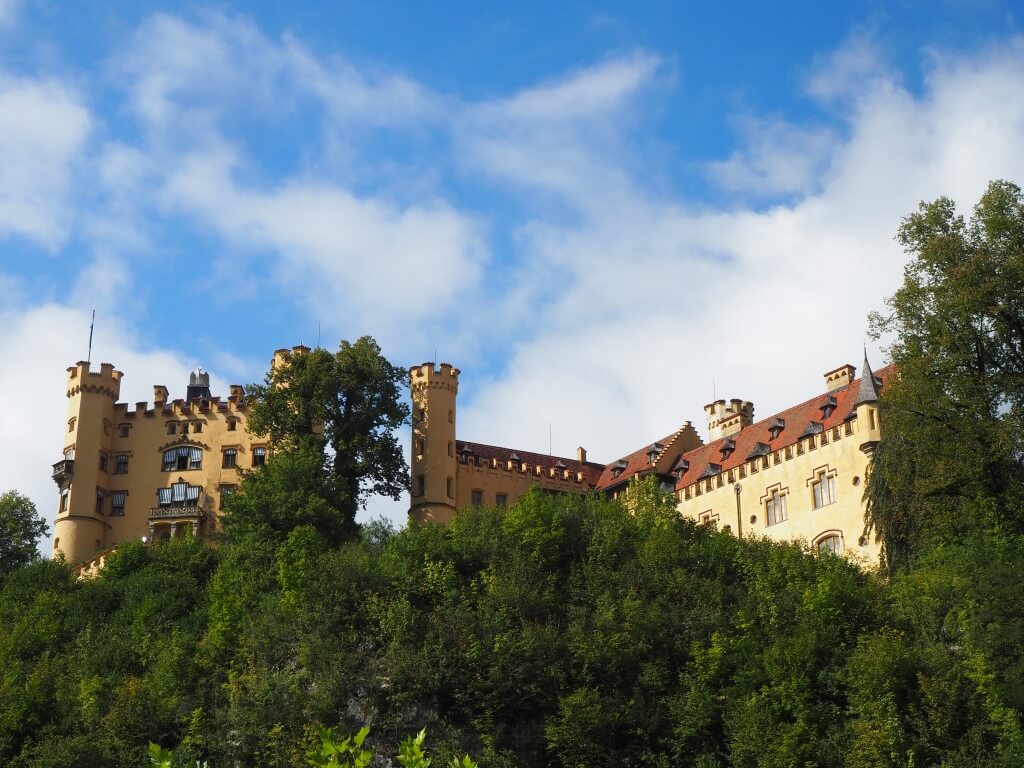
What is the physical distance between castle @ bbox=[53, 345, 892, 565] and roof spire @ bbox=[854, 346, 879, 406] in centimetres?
548

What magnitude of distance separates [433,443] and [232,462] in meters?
11.0

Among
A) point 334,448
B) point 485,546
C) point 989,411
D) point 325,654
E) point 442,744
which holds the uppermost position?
point 334,448

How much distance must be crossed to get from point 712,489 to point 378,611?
24.2m

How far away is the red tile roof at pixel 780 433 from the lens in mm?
65438

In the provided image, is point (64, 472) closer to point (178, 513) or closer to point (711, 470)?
point (178, 513)

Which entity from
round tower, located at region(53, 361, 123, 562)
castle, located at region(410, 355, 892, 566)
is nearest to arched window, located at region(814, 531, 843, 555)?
castle, located at region(410, 355, 892, 566)

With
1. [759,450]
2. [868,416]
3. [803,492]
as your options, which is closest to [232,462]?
[759,450]

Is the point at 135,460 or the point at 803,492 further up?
the point at 135,460

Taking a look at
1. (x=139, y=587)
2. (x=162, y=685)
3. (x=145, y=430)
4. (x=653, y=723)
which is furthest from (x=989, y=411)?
(x=145, y=430)

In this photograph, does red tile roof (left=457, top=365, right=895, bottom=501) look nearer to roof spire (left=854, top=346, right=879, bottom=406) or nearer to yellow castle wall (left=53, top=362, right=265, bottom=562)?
roof spire (left=854, top=346, right=879, bottom=406)

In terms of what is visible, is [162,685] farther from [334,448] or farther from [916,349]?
[916,349]

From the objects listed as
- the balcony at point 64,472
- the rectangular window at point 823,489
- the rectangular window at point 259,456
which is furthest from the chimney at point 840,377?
the balcony at point 64,472

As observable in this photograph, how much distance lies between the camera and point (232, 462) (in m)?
76.9

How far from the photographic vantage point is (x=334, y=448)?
70500mm
